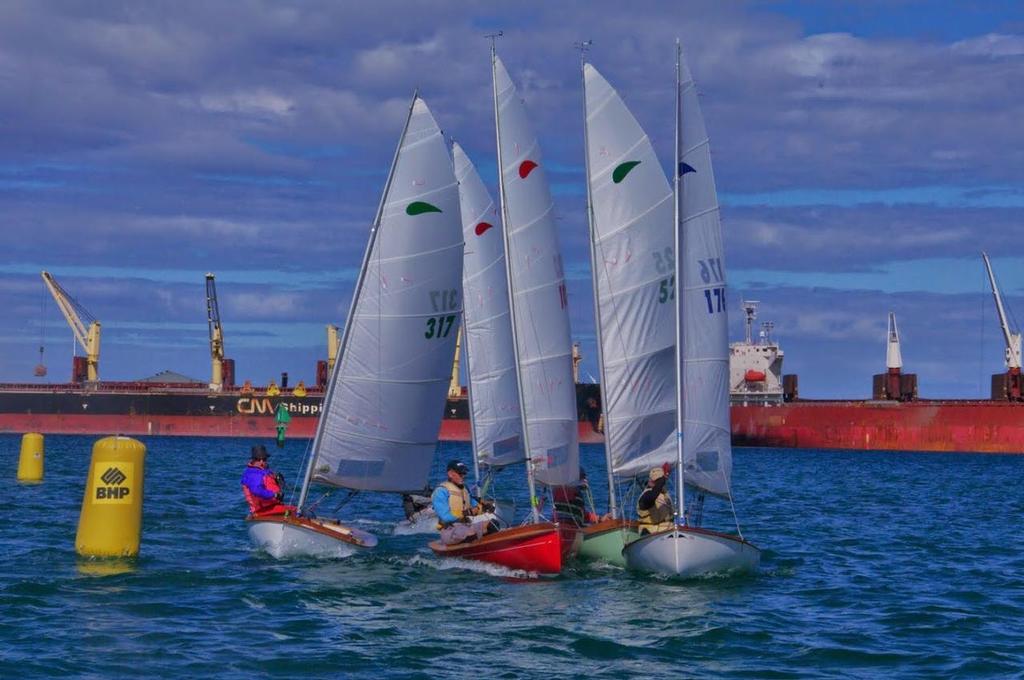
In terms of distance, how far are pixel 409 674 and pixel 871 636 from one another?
21.3 ft

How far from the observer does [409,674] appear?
15.6 m

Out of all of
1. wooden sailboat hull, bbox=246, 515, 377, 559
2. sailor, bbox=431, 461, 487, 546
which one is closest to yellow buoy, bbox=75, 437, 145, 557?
wooden sailboat hull, bbox=246, 515, 377, 559

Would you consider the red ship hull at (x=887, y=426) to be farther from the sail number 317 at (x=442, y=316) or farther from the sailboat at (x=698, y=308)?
the sail number 317 at (x=442, y=316)

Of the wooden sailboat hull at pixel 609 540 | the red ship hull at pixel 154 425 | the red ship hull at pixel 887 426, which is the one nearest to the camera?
the wooden sailboat hull at pixel 609 540

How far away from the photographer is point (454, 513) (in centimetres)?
2272

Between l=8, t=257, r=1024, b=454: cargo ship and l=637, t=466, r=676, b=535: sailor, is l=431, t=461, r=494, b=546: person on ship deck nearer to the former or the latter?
l=637, t=466, r=676, b=535: sailor

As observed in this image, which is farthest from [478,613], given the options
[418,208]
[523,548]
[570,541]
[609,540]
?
[418,208]

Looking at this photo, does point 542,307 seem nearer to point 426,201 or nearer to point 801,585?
point 426,201

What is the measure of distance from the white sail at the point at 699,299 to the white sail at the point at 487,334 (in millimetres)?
5764

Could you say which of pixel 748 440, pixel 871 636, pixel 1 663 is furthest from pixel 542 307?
pixel 748 440

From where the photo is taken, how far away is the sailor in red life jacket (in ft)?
78.3

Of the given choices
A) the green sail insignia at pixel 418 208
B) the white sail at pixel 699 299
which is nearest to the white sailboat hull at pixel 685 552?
the white sail at pixel 699 299

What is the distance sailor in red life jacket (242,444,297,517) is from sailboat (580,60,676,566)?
17.2 ft

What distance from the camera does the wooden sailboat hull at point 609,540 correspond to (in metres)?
23.6
